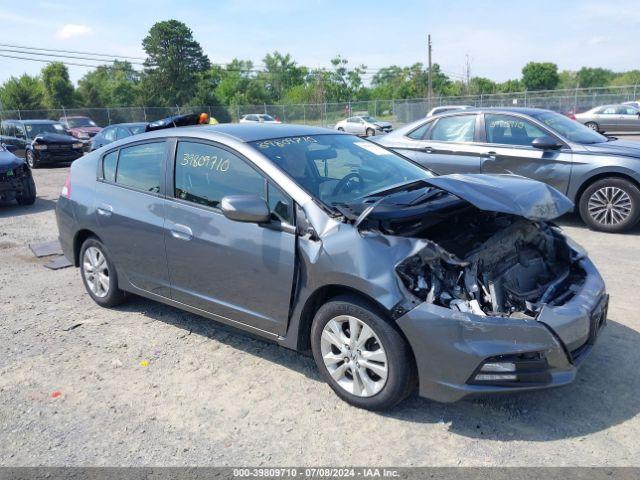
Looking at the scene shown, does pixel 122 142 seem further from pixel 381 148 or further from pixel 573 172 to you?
pixel 573 172

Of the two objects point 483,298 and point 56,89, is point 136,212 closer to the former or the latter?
point 483,298

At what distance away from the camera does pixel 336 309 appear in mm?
3232

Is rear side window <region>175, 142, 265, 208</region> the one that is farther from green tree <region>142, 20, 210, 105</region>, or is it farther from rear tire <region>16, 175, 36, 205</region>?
green tree <region>142, 20, 210, 105</region>

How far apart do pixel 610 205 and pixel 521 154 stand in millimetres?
1331

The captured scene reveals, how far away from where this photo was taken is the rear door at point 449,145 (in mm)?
7980

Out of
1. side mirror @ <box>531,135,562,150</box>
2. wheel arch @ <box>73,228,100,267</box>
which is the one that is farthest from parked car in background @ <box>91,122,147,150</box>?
side mirror @ <box>531,135,562,150</box>

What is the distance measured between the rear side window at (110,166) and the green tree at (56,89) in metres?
57.7

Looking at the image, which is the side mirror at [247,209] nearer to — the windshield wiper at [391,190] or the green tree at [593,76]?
the windshield wiper at [391,190]

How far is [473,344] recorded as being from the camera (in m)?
2.86

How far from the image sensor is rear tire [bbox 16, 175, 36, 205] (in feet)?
34.2

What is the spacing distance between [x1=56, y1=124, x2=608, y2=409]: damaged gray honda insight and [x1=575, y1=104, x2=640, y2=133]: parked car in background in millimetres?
23924

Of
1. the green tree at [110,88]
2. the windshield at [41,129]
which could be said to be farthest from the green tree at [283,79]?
the windshield at [41,129]

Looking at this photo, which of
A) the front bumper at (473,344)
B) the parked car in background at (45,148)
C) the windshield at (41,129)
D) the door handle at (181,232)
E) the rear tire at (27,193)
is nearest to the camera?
the front bumper at (473,344)

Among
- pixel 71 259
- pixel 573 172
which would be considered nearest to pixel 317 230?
pixel 71 259
